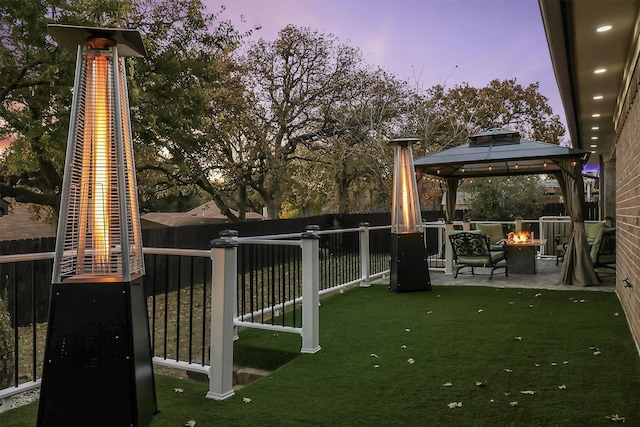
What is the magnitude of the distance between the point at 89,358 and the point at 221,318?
2.94 ft

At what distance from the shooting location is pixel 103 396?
7.93ft

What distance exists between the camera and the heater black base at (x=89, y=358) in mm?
2396

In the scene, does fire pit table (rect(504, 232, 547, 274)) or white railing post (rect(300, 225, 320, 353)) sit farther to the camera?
fire pit table (rect(504, 232, 547, 274))

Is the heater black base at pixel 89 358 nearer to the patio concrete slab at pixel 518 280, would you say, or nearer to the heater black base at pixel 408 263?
the heater black base at pixel 408 263

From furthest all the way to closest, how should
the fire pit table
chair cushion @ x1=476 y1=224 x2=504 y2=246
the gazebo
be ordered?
chair cushion @ x1=476 y1=224 x2=504 y2=246, the fire pit table, the gazebo


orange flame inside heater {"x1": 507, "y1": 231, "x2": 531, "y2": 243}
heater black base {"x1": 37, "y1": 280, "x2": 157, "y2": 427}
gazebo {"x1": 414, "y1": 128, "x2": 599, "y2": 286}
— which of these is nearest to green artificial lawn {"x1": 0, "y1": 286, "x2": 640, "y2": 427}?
heater black base {"x1": 37, "y1": 280, "x2": 157, "y2": 427}

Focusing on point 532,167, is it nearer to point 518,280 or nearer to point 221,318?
point 518,280

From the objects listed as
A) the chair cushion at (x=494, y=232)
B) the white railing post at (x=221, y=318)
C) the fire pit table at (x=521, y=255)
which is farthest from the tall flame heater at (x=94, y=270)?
the chair cushion at (x=494, y=232)

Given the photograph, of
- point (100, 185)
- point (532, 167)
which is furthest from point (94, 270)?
point (532, 167)

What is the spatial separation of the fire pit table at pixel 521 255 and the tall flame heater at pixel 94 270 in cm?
781

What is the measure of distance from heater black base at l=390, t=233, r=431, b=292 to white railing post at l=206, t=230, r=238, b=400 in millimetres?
4202

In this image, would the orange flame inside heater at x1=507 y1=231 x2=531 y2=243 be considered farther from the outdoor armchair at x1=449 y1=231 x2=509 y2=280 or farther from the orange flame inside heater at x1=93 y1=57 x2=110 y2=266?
the orange flame inside heater at x1=93 y1=57 x2=110 y2=266

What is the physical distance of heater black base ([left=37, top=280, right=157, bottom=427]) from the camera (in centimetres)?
240

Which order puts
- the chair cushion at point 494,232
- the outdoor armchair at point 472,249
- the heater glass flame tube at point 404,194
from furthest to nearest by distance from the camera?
the chair cushion at point 494,232, the outdoor armchair at point 472,249, the heater glass flame tube at point 404,194
